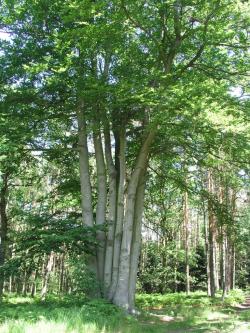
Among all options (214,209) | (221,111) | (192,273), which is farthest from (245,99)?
(192,273)

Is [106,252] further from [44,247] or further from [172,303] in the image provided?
[172,303]

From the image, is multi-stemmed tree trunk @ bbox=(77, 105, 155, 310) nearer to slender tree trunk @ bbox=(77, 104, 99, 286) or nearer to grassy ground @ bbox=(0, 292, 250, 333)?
slender tree trunk @ bbox=(77, 104, 99, 286)

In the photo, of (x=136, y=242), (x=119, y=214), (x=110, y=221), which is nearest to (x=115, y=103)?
(x=119, y=214)

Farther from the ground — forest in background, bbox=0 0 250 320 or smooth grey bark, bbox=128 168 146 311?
forest in background, bbox=0 0 250 320

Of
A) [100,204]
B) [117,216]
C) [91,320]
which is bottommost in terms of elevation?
[91,320]

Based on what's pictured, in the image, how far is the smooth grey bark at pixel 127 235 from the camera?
12.9 metres

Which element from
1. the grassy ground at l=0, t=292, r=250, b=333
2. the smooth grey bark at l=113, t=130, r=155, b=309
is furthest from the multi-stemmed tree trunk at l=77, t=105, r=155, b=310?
the grassy ground at l=0, t=292, r=250, b=333

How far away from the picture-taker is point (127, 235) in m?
13.5

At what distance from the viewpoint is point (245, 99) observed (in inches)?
507

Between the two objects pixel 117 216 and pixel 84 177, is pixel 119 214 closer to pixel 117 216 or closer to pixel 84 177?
pixel 117 216

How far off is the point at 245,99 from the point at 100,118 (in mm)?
4511

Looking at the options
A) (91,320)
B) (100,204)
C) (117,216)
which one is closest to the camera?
(91,320)

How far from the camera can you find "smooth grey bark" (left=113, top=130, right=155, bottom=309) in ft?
42.2

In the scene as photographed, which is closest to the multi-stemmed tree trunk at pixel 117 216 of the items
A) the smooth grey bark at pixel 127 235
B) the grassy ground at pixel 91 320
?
the smooth grey bark at pixel 127 235
